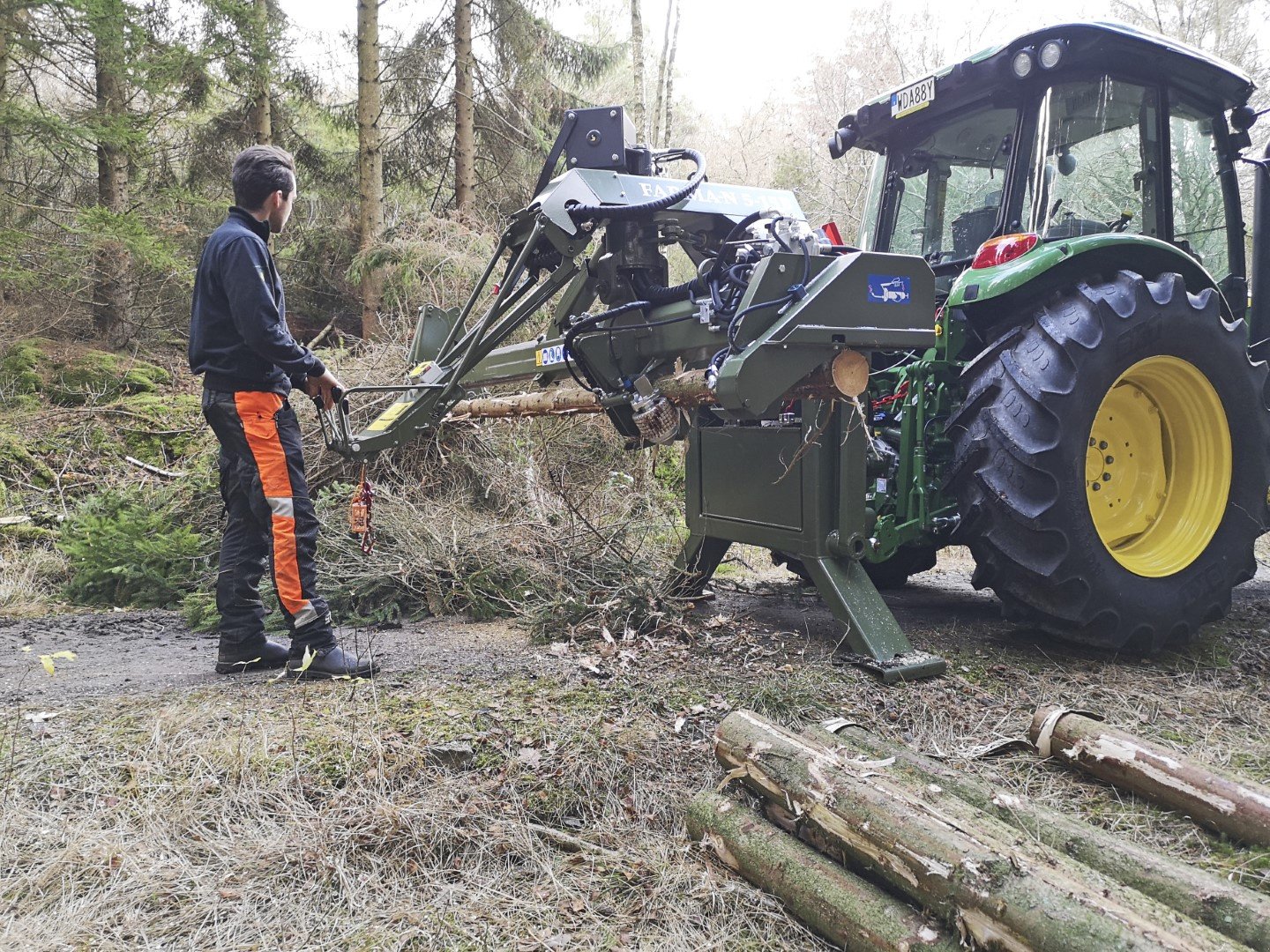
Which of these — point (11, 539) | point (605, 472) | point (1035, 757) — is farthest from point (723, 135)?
point (1035, 757)

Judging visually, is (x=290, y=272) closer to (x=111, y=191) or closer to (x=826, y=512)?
(x=111, y=191)

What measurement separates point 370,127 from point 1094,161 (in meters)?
7.79

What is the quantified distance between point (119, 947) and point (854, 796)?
164 centimetres

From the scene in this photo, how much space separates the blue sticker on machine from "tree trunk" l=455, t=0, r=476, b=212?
801 cm

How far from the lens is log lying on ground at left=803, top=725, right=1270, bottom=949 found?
1858 mm

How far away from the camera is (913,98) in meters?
4.60

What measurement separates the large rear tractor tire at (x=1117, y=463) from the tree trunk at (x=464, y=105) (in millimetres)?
7983

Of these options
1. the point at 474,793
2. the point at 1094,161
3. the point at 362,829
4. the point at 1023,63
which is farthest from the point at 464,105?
the point at 362,829

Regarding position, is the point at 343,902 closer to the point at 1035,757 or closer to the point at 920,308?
the point at 1035,757

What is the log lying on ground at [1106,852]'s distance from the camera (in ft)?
6.10

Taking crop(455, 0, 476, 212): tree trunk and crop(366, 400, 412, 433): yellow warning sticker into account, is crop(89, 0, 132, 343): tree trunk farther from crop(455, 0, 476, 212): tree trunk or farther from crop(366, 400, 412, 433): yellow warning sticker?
crop(366, 400, 412, 433): yellow warning sticker

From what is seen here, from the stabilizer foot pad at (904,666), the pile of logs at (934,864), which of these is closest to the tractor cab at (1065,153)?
the stabilizer foot pad at (904,666)

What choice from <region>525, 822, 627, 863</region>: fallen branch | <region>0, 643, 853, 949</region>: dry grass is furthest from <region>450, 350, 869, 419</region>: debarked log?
<region>525, 822, 627, 863</region>: fallen branch

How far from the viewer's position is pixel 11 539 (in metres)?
5.95
